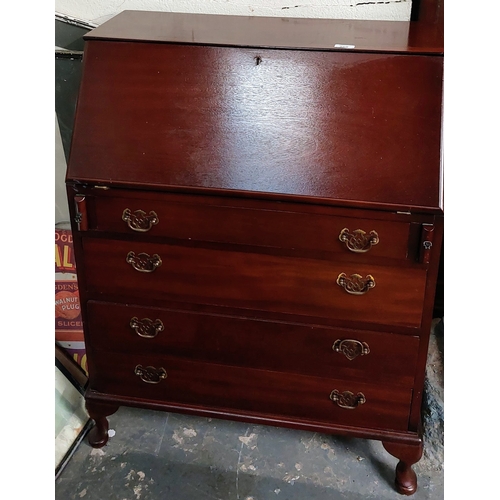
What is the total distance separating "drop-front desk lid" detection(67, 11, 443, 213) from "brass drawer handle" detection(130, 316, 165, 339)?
0.39 metres

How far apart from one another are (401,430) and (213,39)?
44.1 inches

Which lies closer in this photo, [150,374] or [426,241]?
[426,241]

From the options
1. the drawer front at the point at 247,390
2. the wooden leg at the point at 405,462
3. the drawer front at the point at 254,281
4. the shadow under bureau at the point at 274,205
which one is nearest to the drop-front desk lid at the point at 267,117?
the shadow under bureau at the point at 274,205

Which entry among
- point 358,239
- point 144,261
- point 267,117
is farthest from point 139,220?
point 358,239

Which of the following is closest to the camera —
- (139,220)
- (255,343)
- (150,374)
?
(139,220)

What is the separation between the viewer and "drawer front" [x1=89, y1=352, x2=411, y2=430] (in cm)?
140

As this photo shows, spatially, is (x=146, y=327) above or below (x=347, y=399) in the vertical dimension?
above

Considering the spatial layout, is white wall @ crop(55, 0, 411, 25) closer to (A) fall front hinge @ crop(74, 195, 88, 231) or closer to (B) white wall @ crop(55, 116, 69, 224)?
(B) white wall @ crop(55, 116, 69, 224)

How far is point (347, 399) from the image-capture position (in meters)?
1.41

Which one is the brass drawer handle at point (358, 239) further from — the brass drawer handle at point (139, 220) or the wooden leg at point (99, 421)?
the wooden leg at point (99, 421)

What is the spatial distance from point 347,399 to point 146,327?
1.87 feet

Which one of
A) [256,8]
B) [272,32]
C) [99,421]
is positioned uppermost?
[256,8]

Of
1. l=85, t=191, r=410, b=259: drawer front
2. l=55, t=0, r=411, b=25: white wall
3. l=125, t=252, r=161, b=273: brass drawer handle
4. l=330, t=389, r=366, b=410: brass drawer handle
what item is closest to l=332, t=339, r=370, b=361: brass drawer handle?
l=330, t=389, r=366, b=410: brass drawer handle

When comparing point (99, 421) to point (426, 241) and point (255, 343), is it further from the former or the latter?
point (426, 241)
